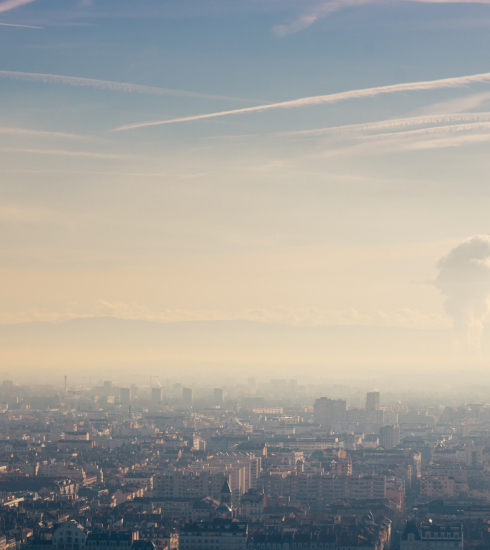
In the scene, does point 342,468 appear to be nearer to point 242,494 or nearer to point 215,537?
point 242,494

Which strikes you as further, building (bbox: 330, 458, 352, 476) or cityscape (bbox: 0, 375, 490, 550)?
building (bbox: 330, 458, 352, 476)

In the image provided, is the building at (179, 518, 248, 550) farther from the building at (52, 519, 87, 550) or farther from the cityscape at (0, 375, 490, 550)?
the building at (52, 519, 87, 550)

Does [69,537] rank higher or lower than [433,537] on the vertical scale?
lower

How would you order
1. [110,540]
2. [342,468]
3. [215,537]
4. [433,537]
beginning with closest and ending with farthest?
[110,540]
[215,537]
[433,537]
[342,468]

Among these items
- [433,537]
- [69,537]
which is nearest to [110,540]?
[69,537]

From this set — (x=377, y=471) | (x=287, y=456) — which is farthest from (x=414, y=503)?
(x=287, y=456)

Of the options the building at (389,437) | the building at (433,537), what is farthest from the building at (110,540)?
the building at (389,437)

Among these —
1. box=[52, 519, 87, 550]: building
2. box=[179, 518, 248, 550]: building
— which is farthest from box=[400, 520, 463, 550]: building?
box=[52, 519, 87, 550]: building

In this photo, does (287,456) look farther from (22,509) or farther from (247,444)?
(22,509)

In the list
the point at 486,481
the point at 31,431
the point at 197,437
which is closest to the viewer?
the point at 486,481
